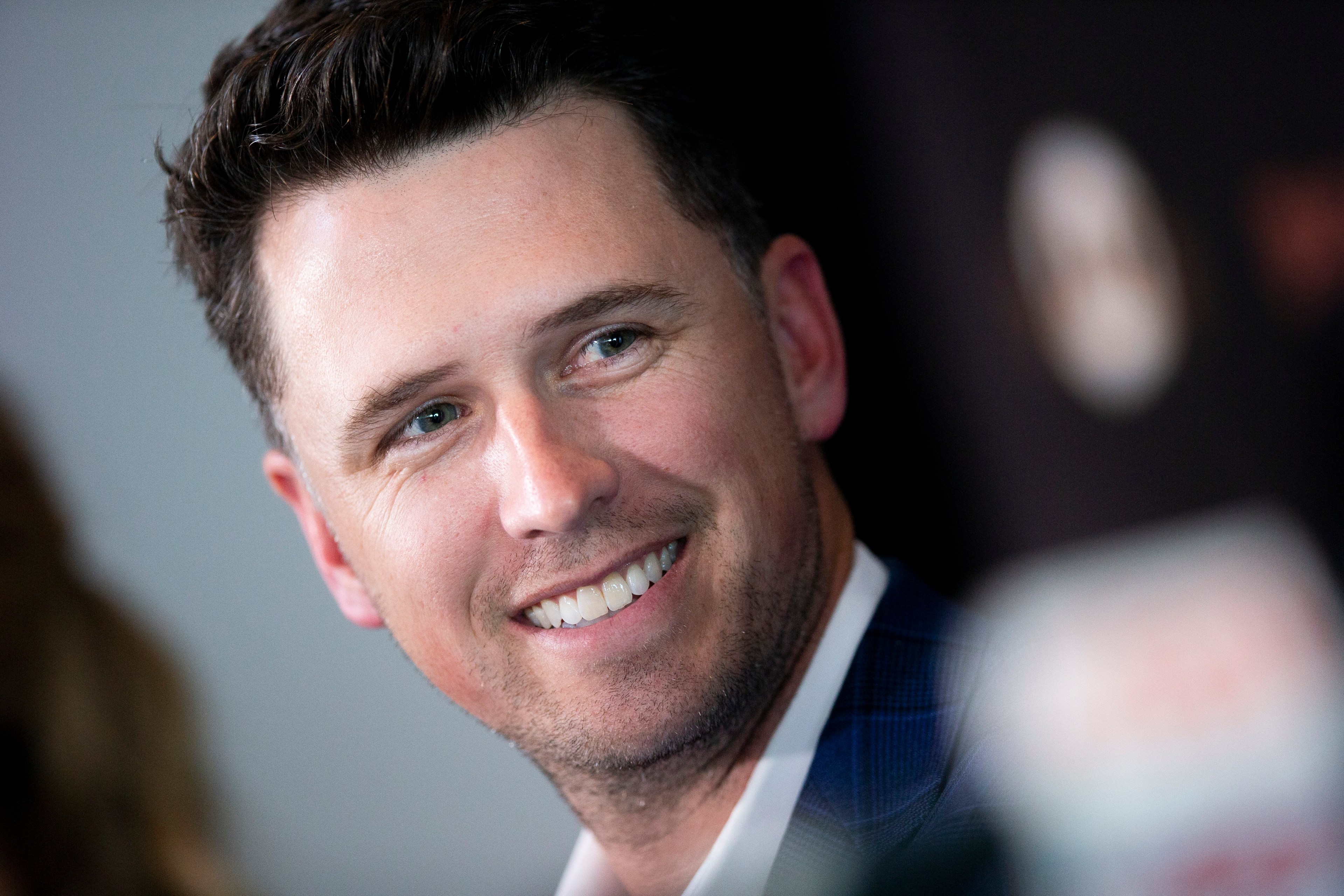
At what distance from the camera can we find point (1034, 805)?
1.96 ft

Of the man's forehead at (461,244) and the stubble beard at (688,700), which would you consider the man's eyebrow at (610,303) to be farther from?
the stubble beard at (688,700)

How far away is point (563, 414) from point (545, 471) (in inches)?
1.3

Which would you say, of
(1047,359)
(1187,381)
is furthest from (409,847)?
(1187,381)

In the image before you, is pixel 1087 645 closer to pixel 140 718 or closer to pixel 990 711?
pixel 990 711

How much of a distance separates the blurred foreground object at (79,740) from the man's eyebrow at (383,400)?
0.57 feet

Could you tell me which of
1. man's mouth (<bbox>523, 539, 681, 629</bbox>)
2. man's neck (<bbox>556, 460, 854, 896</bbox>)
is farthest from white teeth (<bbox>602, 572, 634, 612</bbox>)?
man's neck (<bbox>556, 460, 854, 896</bbox>)

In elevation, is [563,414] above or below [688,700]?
above

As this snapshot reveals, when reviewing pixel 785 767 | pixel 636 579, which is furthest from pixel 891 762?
pixel 636 579

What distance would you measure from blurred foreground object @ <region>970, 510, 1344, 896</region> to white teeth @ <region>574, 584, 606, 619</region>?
217 millimetres

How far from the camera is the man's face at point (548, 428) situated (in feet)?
1.86

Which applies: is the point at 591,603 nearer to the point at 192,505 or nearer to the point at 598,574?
the point at 598,574

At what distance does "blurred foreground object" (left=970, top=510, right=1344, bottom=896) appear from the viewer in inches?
23.0

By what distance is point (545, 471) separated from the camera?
553 mm

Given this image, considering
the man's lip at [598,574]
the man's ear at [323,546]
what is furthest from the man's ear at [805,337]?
the man's ear at [323,546]
